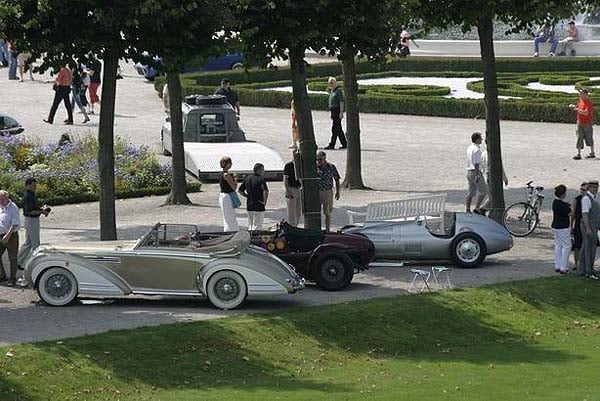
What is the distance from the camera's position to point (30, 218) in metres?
21.5

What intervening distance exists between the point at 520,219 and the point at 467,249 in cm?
339

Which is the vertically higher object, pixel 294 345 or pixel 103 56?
pixel 103 56

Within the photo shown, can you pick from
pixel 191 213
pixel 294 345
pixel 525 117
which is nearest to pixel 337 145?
pixel 525 117

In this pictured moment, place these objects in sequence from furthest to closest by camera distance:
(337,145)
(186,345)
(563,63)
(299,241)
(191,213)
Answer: (563,63)
(337,145)
(191,213)
(299,241)
(186,345)

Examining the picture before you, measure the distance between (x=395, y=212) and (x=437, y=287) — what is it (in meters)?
1.96

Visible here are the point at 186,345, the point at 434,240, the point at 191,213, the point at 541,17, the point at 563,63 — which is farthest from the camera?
the point at 563,63

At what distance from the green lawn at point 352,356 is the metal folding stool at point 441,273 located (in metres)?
0.52

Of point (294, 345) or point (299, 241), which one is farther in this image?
point (299, 241)

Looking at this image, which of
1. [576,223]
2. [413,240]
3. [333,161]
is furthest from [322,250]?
[333,161]

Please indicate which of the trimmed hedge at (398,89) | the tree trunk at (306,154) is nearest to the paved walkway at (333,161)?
the tree trunk at (306,154)

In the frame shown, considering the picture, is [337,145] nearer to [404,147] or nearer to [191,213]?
[404,147]

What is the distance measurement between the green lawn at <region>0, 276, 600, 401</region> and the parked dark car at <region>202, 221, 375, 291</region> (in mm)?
967

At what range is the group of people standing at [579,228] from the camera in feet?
71.7

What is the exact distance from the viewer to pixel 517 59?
5325cm
